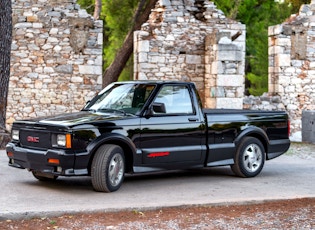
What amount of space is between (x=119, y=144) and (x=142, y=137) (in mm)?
376

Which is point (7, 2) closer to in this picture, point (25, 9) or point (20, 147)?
point (25, 9)

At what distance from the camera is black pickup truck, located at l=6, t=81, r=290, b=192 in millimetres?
9609

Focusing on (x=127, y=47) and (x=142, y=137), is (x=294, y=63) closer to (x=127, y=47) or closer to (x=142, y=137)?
(x=127, y=47)

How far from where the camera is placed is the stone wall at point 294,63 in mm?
22391

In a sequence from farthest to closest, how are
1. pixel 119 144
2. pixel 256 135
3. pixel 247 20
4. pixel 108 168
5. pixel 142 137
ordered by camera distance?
1. pixel 247 20
2. pixel 256 135
3. pixel 142 137
4. pixel 119 144
5. pixel 108 168

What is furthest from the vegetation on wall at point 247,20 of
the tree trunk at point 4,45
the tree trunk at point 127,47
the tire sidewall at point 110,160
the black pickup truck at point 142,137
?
the tire sidewall at point 110,160

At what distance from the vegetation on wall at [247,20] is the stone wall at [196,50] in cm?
678

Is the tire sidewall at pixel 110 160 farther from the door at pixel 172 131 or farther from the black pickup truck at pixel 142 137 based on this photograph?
the door at pixel 172 131

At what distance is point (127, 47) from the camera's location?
88.2 ft

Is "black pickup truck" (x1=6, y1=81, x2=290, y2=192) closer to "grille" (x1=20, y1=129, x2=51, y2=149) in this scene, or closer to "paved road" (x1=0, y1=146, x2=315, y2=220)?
"grille" (x1=20, y1=129, x2=51, y2=149)

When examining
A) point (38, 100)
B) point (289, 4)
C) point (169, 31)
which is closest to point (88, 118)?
point (38, 100)

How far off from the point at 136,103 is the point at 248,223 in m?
3.07

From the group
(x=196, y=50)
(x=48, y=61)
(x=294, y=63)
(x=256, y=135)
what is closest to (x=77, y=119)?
(x=256, y=135)

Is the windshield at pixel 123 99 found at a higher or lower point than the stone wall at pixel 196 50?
lower
